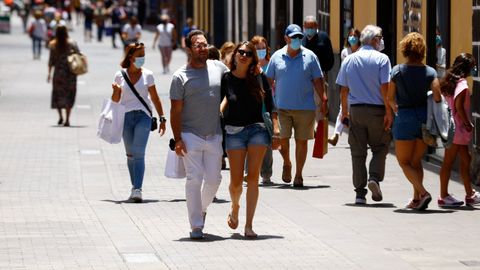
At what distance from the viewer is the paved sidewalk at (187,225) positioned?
1146 cm

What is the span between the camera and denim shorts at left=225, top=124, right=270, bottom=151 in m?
12.5

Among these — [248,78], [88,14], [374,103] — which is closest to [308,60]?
[374,103]

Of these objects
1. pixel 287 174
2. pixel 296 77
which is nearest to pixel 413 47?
pixel 296 77

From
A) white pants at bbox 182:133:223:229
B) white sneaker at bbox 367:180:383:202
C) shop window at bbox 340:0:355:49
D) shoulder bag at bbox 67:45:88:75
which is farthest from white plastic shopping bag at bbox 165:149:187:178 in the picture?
shop window at bbox 340:0:355:49

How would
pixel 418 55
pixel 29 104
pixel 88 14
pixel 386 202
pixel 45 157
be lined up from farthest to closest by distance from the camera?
pixel 88 14, pixel 29 104, pixel 45 157, pixel 386 202, pixel 418 55

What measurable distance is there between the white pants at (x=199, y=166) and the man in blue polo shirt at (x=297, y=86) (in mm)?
3828

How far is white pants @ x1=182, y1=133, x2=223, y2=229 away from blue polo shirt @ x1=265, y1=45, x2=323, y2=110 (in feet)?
13.0

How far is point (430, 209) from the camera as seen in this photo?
14.6 metres

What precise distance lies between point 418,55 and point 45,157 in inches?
298

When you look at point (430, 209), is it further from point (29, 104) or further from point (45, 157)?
point (29, 104)

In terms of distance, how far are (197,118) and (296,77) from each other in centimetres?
416

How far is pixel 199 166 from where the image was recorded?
12531 mm

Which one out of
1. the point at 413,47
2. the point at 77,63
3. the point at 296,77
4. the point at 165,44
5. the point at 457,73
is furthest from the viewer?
the point at 165,44

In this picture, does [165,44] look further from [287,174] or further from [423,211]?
[423,211]
